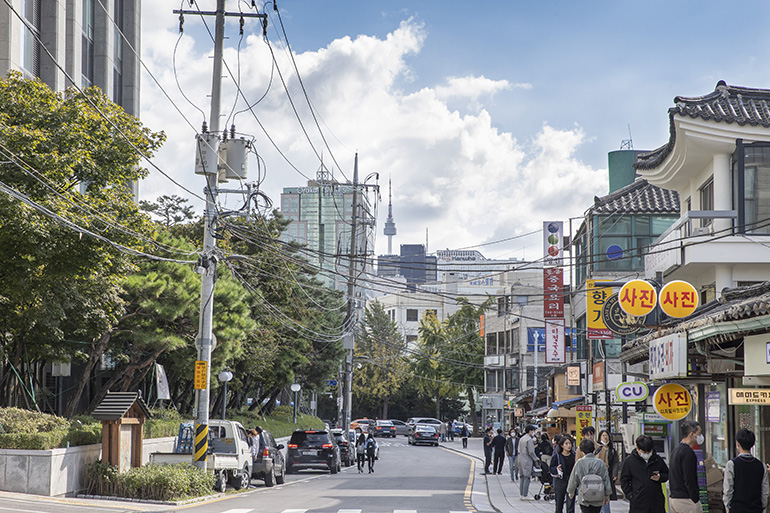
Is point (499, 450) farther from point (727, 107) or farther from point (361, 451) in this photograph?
point (727, 107)

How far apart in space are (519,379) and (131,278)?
5185 cm

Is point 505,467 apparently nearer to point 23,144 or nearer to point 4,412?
point 4,412

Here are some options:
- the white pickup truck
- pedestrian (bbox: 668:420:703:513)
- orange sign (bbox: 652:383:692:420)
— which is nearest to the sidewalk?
orange sign (bbox: 652:383:692:420)

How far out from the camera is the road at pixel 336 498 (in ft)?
57.4

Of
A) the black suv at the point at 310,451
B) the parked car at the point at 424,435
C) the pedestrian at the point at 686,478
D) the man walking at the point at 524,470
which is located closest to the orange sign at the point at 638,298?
the man walking at the point at 524,470

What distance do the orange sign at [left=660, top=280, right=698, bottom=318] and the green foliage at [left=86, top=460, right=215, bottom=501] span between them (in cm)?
1110

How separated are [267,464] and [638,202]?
77.0ft

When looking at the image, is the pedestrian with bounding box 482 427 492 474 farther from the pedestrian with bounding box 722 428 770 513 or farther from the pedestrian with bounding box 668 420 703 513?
the pedestrian with bounding box 722 428 770 513

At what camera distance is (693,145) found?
23.7 meters

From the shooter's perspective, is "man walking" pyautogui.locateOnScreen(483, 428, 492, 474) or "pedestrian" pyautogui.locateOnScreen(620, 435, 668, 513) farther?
"man walking" pyautogui.locateOnScreen(483, 428, 492, 474)

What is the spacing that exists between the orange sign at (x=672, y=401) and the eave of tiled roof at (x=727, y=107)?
9.57 meters

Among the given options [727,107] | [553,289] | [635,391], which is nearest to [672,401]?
→ [635,391]

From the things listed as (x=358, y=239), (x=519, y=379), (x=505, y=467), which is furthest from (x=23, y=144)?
(x=519, y=379)

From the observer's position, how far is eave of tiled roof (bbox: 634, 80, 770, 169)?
2297cm
